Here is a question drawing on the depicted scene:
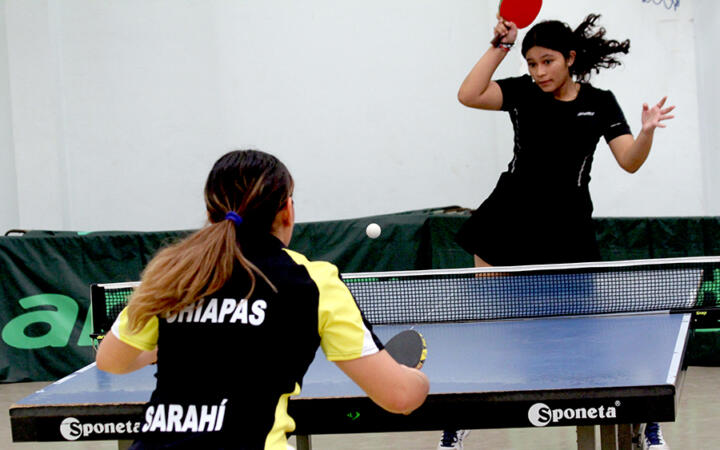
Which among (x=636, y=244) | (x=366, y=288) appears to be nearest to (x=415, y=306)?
(x=366, y=288)

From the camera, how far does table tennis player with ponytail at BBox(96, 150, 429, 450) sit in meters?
1.69

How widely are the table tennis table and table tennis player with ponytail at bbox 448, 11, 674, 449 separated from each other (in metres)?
1.06

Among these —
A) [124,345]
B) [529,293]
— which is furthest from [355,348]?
[529,293]

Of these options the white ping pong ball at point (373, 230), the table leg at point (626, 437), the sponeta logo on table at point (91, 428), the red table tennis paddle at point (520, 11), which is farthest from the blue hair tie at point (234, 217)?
Result: the white ping pong ball at point (373, 230)

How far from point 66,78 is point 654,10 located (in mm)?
4278

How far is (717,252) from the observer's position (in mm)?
5438

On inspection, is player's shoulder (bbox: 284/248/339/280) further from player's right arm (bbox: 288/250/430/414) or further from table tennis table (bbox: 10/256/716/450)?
table tennis table (bbox: 10/256/716/450)

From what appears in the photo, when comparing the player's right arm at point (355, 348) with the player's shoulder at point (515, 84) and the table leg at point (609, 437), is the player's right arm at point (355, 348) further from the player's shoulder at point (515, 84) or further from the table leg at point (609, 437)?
the player's shoulder at point (515, 84)

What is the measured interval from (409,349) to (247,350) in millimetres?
479

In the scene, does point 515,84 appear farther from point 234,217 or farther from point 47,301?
point 47,301

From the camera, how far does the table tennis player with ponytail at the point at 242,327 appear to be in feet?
5.53

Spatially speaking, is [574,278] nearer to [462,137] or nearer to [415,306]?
[415,306]

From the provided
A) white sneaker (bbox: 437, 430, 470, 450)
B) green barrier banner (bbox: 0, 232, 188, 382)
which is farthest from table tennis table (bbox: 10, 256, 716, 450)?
green barrier banner (bbox: 0, 232, 188, 382)

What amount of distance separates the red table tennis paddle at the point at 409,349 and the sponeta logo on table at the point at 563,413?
0.85ft
